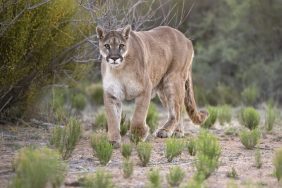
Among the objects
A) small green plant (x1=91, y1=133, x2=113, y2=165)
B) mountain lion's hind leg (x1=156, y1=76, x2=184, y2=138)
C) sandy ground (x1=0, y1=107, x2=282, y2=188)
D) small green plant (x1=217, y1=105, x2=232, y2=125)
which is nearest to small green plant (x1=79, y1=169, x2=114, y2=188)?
sandy ground (x1=0, y1=107, x2=282, y2=188)

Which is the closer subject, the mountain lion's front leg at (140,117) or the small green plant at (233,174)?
the small green plant at (233,174)

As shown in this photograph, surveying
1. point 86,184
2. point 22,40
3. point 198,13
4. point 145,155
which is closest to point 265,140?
point 145,155

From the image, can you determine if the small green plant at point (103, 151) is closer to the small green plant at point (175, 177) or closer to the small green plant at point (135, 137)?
the small green plant at point (175, 177)

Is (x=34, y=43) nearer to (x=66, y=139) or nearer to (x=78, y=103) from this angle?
(x=66, y=139)

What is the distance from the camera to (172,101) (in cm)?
981

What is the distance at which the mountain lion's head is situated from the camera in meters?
8.30

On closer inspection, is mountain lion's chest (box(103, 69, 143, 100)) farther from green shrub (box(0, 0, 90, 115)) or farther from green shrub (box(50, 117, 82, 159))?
green shrub (box(0, 0, 90, 115))

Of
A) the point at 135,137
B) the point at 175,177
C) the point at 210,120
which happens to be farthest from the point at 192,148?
the point at 210,120

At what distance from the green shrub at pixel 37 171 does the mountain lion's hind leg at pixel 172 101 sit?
3888 mm

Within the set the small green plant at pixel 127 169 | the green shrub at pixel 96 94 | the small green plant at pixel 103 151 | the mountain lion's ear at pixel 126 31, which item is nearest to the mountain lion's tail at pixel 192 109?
the mountain lion's ear at pixel 126 31

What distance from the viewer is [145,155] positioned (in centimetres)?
723

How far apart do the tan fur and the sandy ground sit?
1.47ft

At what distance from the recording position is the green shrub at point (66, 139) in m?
7.61

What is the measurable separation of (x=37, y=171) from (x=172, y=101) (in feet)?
14.5
